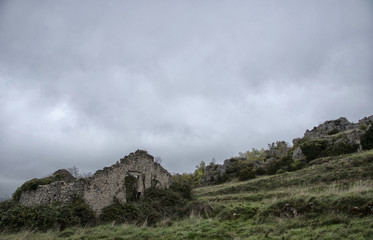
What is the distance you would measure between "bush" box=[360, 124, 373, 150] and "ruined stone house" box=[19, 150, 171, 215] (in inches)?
911

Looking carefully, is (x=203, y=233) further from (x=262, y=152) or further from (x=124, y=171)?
(x=262, y=152)

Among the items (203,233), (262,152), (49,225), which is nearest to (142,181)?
(49,225)

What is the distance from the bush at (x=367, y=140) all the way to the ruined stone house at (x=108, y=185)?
23142 mm

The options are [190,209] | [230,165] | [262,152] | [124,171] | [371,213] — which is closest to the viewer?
[371,213]

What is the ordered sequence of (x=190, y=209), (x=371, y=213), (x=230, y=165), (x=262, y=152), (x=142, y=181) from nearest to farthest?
(x=371, y=213), (x=190, y=209), (x=142, y=181), (x=230, y=165), (x=262, y=152)

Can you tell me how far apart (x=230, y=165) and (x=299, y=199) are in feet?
101

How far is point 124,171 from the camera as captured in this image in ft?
59.4

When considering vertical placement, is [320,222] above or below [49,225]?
below

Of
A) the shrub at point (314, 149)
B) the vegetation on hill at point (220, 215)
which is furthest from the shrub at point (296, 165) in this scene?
the vegetation on hill at point (220, 215)

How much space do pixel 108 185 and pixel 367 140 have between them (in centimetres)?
2848

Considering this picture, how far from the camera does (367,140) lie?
2597 centimetres

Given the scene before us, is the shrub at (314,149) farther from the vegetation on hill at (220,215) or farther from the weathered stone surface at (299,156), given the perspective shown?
the vegetation on hill at (220,215)

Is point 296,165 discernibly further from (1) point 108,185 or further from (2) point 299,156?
(1) point 108,185

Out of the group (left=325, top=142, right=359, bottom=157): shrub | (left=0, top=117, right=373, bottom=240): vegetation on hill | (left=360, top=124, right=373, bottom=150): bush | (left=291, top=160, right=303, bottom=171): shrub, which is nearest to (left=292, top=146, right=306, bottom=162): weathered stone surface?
(left=291, top=160, right=303, bottom=171): shrub
